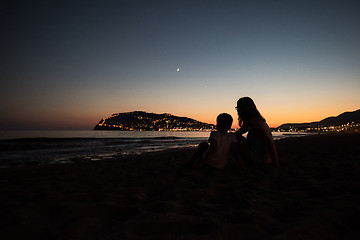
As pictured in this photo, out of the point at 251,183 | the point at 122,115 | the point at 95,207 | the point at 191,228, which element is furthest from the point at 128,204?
the point at 122,115

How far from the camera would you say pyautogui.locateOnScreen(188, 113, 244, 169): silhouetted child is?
3.83m

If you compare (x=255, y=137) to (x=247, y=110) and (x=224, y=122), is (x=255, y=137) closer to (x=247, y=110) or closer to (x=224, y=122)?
(x=247, y=110)

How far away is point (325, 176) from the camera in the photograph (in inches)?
139

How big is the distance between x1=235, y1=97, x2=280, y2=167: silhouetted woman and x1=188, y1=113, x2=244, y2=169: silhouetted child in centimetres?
33

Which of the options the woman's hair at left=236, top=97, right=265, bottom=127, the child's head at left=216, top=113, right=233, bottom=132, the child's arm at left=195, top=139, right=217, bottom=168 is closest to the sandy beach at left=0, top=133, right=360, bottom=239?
the child's arm at left=195, top=139, right=217, bottom=168

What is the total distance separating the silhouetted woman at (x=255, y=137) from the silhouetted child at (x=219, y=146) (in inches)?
12.8

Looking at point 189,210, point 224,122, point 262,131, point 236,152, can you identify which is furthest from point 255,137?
point 189,210

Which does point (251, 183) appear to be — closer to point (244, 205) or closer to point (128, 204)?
point (244, 205)

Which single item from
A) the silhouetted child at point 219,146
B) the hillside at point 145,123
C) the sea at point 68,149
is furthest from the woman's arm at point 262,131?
the hillside at point 145,123

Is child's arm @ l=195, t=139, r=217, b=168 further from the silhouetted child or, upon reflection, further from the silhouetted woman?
the silhouetted woman

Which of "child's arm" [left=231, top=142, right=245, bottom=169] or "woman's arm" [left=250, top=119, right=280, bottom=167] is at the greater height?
"woman's arm" [left=250, top=119, right=280, bottom=167]

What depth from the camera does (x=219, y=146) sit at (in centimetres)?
388

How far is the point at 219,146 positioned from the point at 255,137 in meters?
0.94

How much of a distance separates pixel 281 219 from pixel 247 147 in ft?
8.31
